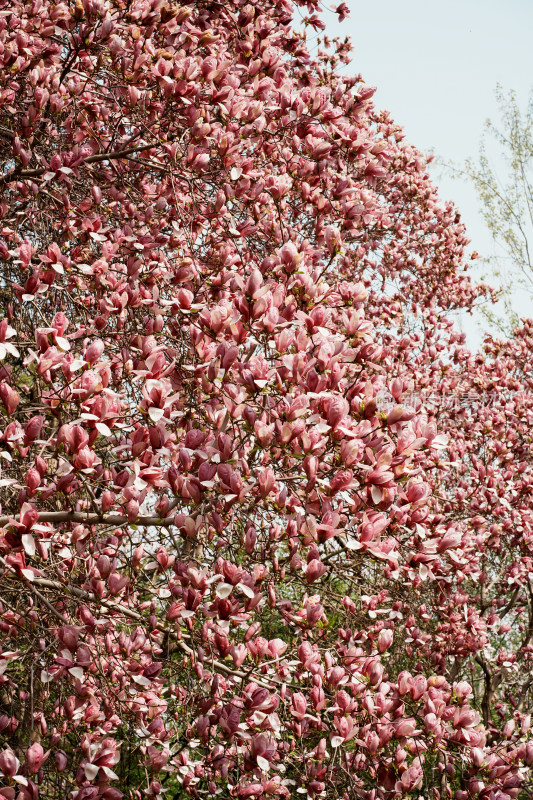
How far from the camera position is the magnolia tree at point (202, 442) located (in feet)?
6.35

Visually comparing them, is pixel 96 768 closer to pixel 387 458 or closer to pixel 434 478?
pixel 387 458

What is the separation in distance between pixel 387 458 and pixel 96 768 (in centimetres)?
139

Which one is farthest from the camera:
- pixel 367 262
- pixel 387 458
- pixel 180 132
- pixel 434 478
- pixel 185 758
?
pixel 367 262

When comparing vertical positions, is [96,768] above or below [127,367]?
below

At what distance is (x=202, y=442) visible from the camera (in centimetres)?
201

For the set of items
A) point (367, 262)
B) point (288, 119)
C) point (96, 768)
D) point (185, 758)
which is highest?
point (367, 262)

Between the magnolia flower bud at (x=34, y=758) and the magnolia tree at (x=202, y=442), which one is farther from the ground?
the magnolia tree at (x=202, y=442)

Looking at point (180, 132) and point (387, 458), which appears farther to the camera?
point (180, 132)

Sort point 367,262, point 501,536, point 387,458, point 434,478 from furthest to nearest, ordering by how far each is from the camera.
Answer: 1. point 367,262
2. point 434,478
3. point 501,536
4. point 387,458

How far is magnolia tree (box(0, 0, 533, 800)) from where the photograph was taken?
1937 mm

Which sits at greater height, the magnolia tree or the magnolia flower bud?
the magnolia tree

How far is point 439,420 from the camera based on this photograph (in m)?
5.71

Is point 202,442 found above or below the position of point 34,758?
above

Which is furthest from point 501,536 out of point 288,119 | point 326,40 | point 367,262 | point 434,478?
point 326,40
